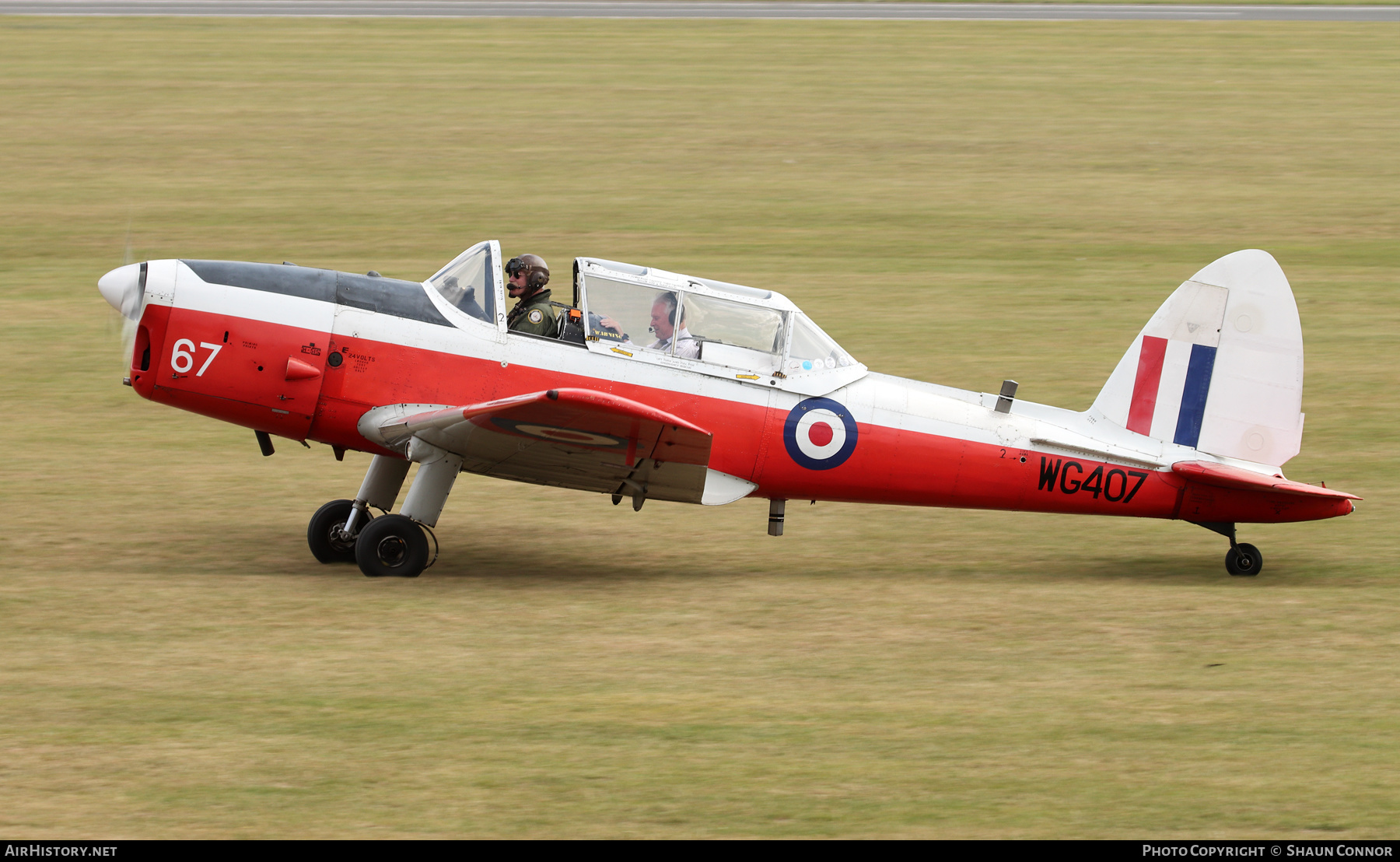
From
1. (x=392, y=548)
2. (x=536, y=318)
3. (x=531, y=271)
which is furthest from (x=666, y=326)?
(x=392, y=548)

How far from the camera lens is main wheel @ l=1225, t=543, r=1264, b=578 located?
35.1 ft

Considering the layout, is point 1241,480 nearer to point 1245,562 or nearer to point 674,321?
point 1245,562

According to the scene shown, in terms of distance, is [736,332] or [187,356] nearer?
[187,356]

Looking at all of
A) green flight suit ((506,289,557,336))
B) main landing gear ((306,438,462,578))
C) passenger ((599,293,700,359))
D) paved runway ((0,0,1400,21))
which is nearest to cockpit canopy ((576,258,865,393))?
passenger ((599,293,700,359))

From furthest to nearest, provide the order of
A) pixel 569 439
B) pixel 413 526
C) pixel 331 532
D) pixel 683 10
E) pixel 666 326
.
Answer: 1. pixel 683 10
2. pixel 331 532
3. pixel 666 326
4. pixel 413 526
5. pixel 569 439

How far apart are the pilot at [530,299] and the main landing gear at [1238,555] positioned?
4876 mm

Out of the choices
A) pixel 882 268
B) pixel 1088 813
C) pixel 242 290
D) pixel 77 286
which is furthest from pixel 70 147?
pixel 1088 813

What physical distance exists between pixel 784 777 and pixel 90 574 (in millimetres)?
5415

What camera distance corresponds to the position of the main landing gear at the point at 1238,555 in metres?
10.7

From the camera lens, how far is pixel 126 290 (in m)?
9.78

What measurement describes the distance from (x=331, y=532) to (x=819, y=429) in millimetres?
3559

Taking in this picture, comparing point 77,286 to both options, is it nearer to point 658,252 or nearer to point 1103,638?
point 658,252

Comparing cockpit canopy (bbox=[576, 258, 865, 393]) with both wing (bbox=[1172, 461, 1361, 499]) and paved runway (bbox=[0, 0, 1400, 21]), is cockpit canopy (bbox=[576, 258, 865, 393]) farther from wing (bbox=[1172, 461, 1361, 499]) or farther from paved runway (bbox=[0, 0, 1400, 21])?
paved runway (bbox=[0, 0, 1400, 21])

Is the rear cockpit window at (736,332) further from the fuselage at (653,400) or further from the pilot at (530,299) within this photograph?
the pilot at (530,299)
